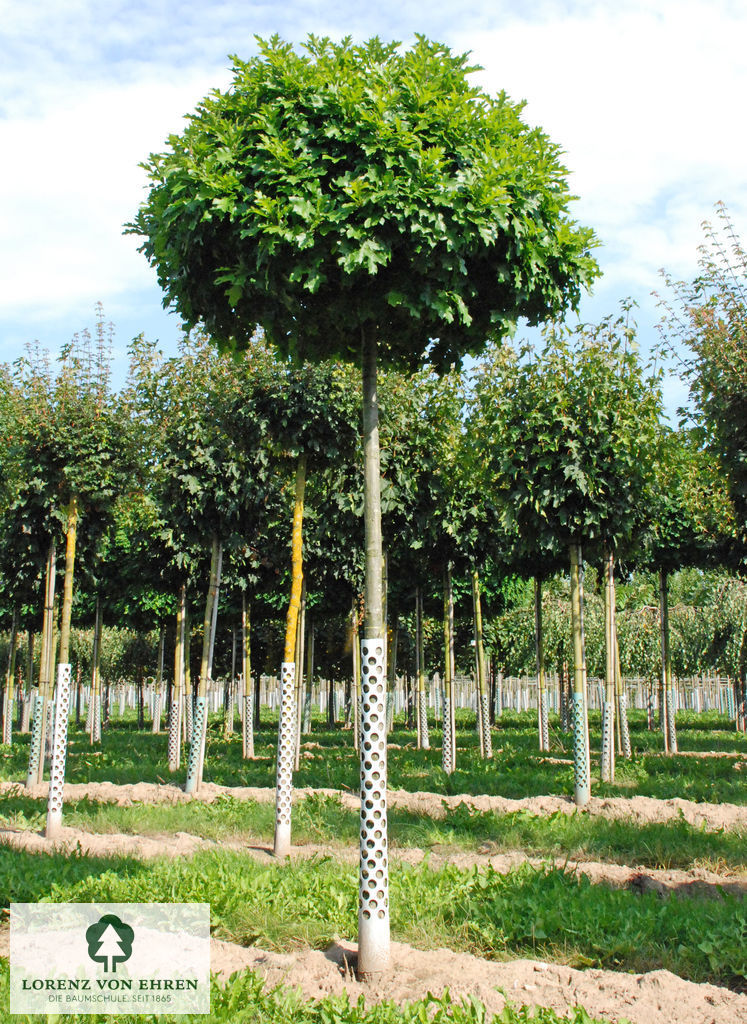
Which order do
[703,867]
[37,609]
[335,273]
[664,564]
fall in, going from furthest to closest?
[37,609] < [664,564] < [703,867] < [335,273]

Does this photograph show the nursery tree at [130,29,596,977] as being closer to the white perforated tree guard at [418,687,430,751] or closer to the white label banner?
the white label banner

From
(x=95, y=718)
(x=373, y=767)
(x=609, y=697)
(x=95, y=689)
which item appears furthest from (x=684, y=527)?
(x=95, y=718)

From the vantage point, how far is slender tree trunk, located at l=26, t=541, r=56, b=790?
11.5 meters

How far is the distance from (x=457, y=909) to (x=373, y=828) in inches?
56.3

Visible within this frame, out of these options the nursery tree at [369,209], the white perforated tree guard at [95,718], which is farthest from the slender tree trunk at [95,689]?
the nursery tree at [369,209]

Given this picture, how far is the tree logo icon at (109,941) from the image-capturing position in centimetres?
520

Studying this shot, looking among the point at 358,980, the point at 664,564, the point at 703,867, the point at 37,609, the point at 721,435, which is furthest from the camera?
the point at 37,609

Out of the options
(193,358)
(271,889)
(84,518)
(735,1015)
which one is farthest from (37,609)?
(735,1015)

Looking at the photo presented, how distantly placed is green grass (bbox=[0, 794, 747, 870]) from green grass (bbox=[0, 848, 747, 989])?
1.55 m

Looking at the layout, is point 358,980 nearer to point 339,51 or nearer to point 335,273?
point 335,273

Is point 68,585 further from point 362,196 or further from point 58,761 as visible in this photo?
point 362,196

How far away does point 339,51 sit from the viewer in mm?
5504

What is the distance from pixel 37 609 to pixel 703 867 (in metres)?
19.3

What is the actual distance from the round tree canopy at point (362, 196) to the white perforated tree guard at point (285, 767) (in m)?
4.61
